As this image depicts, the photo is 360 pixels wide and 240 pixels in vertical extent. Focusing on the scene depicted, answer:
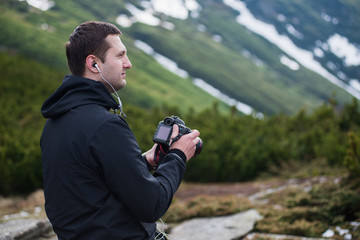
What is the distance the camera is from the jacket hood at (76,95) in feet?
7.30

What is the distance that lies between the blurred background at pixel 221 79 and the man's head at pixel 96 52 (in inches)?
11.7

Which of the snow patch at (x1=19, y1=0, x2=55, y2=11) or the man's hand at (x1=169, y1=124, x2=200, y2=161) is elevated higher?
the man's hand at (x1=169, y1=124, x2=200, y2=161)

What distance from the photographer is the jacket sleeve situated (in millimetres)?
2059

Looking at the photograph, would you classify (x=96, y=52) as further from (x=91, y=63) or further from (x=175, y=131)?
(x=175, y=131)

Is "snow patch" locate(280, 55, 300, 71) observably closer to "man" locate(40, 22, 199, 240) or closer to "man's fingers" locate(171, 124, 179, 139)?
"man's fingers" locate(171, 124, 179, 139)

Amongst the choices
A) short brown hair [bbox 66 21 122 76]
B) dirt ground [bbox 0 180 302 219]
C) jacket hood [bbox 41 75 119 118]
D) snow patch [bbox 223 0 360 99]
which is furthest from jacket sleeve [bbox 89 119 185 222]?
snow patch [bbox 223 0 360 99]

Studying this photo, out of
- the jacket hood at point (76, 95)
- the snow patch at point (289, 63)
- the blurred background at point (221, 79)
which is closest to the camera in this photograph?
the jacket hood at point (76, 95)

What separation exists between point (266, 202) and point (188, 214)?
1.51m

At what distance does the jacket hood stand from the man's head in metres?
0.10

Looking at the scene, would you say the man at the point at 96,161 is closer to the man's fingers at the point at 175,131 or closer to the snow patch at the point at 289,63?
the man's fingers at the point at 175,131

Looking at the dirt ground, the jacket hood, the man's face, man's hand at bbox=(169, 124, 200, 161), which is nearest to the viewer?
the jacket hood

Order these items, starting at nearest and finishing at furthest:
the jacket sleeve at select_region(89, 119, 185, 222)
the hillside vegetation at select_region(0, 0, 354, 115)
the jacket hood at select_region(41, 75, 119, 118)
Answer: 1. the jacket sleeve at select_region(89, 119, 185, 222)
2. the jacket hood at select_region(41, 75, 119, 118)
3. the hillside vegetation at select_region(0, 0, 354, 115)

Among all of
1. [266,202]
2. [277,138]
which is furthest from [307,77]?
Result: [266,202]

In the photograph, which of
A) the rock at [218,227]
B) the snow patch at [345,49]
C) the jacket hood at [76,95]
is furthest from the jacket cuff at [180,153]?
the snow patch at [345,49]
